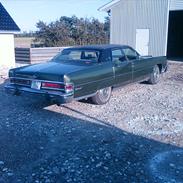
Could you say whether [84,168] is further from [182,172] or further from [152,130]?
[152,130]

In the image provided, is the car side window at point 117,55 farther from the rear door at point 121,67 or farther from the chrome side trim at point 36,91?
the chrome side trim at point 36,91

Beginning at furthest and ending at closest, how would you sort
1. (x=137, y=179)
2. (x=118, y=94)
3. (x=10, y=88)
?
(x=118, y=94) < (x=10, y=88) < (x=137, y=179)

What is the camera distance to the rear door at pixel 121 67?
26.5 ft

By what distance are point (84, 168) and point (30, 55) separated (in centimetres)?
1470

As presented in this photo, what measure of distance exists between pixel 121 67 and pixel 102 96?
1.05 m

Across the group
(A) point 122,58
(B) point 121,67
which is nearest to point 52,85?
(B) point 121,67

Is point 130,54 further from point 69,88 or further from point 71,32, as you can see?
point 71,32

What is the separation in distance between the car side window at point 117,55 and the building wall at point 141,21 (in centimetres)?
992

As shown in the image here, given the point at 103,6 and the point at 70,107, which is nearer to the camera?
the point at 70,107

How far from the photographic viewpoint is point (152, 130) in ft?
19.6

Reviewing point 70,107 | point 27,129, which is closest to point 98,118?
point 70,107

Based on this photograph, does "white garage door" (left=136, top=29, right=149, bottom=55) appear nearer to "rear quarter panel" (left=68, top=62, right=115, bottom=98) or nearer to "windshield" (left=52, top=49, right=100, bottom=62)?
"windshield" (left=52, top=49, right=100, bottom=62)

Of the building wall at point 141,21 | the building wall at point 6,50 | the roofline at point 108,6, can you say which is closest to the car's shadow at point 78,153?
the building wall at point 6,50

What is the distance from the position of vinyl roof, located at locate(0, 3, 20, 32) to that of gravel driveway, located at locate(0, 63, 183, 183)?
27.6 feet
